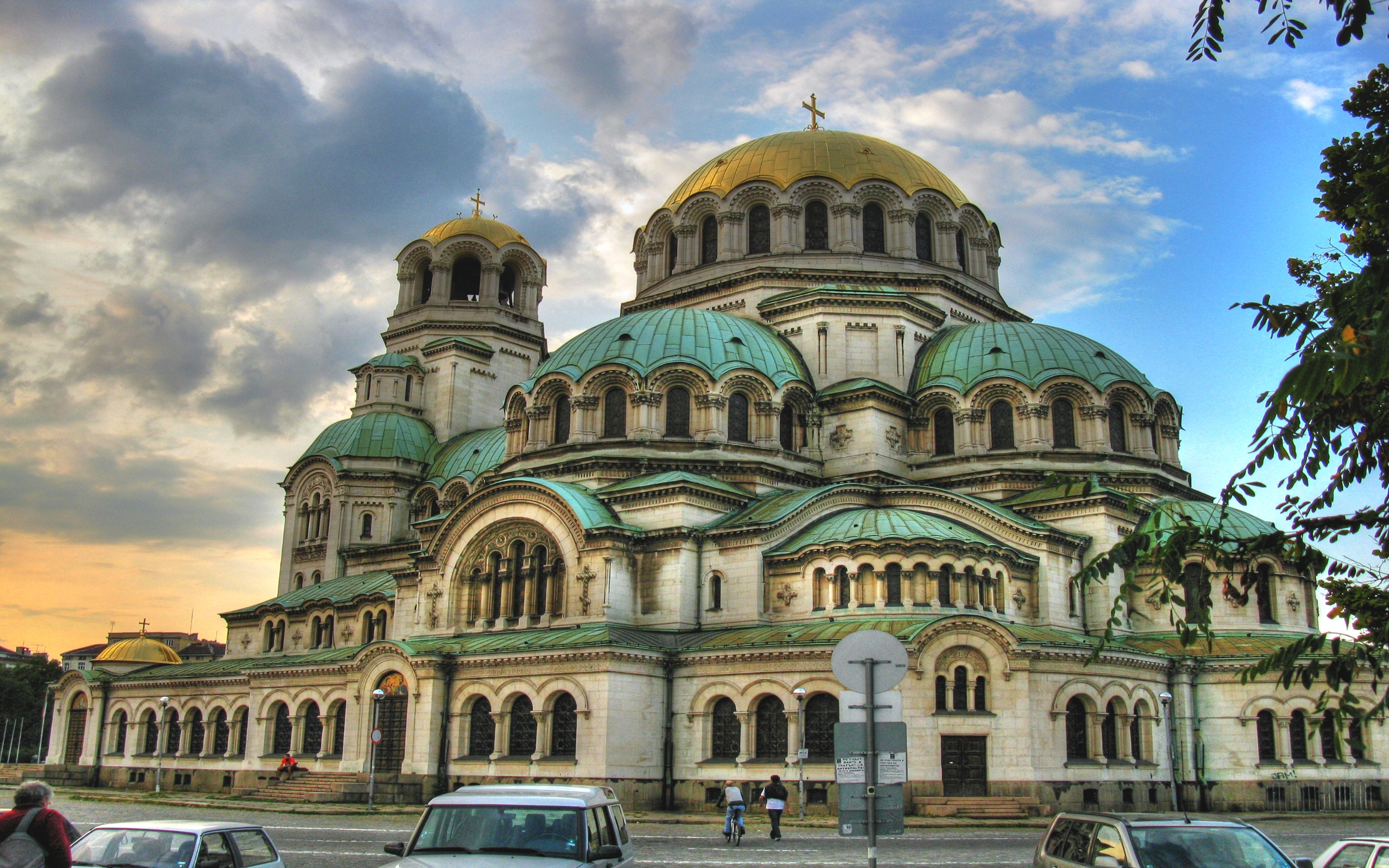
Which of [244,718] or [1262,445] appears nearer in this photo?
[1262,445]

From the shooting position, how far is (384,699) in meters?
35.6

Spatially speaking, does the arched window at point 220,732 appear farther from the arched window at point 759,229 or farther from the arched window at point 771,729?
the arched window at point 759,229

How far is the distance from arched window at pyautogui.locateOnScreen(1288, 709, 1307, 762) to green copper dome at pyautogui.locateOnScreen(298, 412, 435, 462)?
111 feet

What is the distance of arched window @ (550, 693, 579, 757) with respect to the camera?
31.8 m

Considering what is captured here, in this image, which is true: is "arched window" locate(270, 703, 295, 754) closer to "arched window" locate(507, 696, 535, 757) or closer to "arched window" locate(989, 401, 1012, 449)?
"arched window" locate(507, 696, 535, 757)

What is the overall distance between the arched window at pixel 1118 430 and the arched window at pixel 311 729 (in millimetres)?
27402

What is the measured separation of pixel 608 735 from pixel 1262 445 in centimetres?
2337

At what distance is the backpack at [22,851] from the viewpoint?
7848 millimetres

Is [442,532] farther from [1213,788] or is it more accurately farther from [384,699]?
[1213,788]

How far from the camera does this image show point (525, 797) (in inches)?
418

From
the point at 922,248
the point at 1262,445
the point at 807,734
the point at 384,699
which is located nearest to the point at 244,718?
the point at 384,699

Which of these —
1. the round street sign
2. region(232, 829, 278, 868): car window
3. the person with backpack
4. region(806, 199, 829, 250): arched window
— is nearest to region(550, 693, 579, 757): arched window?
region(232, 829, 278, 868): car window

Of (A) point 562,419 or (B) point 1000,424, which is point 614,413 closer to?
(A) point 562,419

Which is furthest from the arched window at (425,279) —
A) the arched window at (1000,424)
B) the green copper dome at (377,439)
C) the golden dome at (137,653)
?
the arched window at (1000,424)
